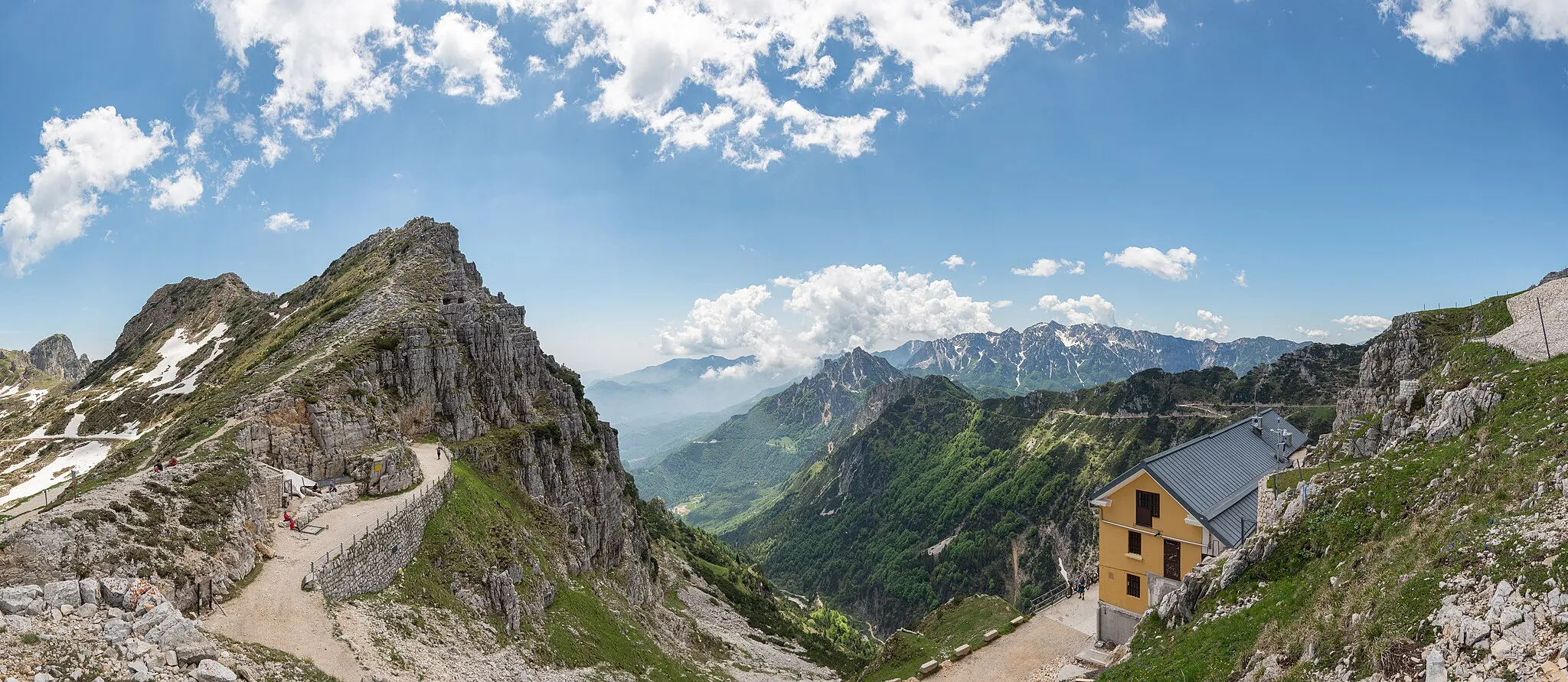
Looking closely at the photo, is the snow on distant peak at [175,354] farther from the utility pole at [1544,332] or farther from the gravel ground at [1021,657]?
the utility pole at [1544,332]

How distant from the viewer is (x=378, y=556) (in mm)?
34594

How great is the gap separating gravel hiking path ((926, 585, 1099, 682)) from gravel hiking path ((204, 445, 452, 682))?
2795 cm

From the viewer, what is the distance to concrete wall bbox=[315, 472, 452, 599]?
30766mm

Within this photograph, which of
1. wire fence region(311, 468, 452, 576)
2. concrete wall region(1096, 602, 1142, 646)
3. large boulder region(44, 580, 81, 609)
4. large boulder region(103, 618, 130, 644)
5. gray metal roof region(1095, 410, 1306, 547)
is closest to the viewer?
large boulder region(103, 618, 130, 644)

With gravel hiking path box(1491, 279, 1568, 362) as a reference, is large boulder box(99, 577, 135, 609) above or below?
below

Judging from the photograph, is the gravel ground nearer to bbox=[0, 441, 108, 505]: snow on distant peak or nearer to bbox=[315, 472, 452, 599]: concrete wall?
bbox=[315, 472, 452, 599]: concrete wall

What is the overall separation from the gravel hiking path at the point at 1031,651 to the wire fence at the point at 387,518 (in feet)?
102

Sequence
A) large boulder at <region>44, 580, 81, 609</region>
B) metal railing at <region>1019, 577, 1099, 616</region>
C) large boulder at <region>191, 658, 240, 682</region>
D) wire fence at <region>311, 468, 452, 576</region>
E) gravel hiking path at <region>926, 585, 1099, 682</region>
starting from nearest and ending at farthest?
1. large boulder at <region>191, 658, 240, 682</region>
2. large boulder at <region>44, 580, 81, 609</region>
3. wire fence at <region>311, 468, 452, 576</region>
4. gravel hiking path at <region>926, 585, 1099, 682</region>
5. metal railing at <region>1019, 577, 1099, 616</region>

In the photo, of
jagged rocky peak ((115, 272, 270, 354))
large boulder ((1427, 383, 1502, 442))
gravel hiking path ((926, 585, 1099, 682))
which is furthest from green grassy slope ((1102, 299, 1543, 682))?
jagged rocky peak ((115, 272, 270, 354))

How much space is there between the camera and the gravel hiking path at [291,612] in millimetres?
24500

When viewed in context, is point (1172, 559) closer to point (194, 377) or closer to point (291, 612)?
point (291, 612)

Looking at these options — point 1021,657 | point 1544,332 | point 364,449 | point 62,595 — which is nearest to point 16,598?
point 62,595

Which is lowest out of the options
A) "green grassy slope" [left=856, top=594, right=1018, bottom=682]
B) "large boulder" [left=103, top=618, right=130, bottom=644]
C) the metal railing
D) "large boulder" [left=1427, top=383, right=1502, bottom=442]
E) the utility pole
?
"green grassy slope" [left=856, top=594, right=1018, bottom=682]

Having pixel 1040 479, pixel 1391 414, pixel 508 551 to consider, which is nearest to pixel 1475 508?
pixel 1391 414
